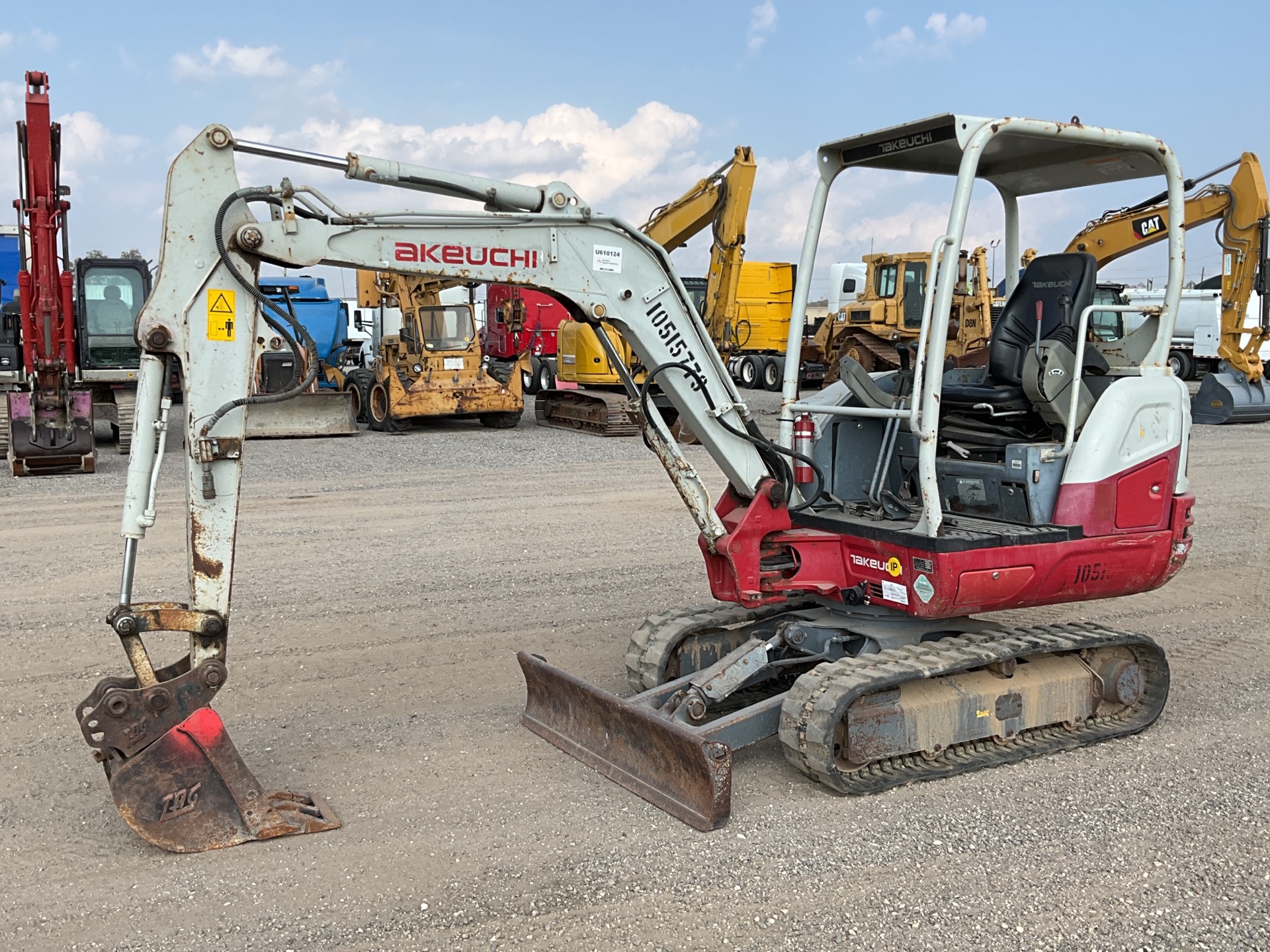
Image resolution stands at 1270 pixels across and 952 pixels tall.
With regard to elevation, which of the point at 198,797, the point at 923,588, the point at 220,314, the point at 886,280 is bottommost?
the point at 198,797

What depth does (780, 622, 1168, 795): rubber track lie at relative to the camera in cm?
472

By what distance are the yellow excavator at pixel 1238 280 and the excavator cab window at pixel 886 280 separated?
5.56 m

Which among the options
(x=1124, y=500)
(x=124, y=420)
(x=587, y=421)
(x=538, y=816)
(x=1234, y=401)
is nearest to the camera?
(x=538, y=816)

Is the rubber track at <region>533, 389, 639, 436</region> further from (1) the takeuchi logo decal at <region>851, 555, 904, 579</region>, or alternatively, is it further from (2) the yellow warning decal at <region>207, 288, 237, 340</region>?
(2) the yellow warning decal at <region>207, 288, 237, 340</region>

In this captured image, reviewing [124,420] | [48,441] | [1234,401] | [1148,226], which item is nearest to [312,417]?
[124,420]

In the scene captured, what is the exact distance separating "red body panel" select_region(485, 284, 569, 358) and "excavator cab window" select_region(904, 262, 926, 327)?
8416 millimetres

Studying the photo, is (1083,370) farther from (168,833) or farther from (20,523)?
(20,523)

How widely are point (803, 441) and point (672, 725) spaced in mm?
1729

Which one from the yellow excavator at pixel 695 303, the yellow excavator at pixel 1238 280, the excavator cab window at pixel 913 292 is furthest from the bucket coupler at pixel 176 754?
the excavator cab window at pixel 913 292

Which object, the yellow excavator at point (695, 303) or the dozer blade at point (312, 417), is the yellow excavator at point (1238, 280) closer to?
the yellow excavator at point (695, 303)

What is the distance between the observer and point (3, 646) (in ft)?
22.3

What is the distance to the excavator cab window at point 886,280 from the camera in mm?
22000

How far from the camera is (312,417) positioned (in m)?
18.3

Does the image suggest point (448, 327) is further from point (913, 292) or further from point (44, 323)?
point (913, 292)
